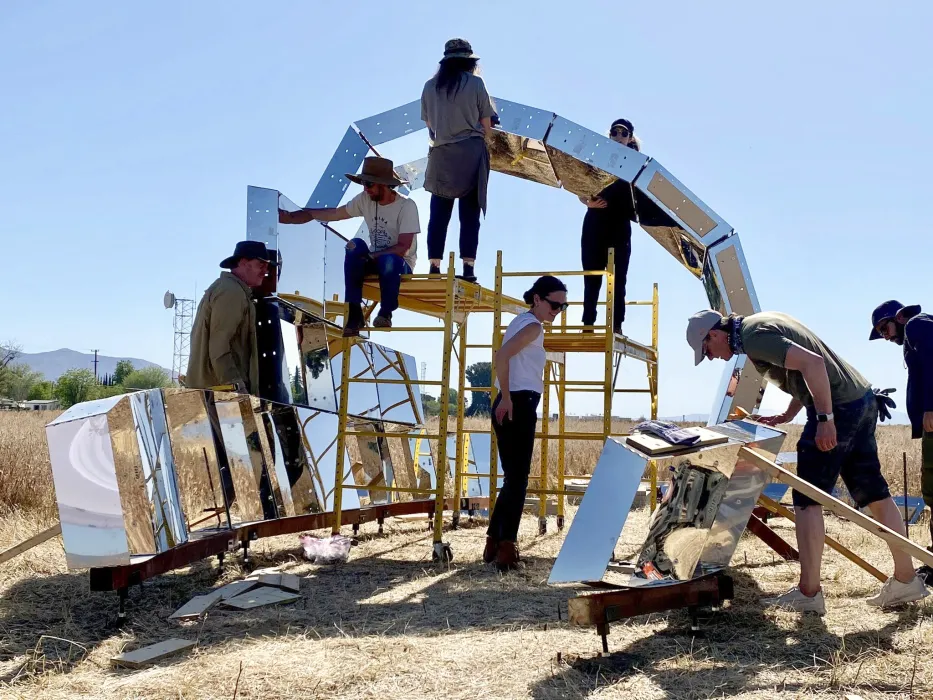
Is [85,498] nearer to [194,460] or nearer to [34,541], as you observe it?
[34,541]

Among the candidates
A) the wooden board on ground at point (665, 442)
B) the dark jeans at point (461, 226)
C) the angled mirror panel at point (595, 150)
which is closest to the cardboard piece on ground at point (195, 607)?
the wooden board on ground at point (665, 442)

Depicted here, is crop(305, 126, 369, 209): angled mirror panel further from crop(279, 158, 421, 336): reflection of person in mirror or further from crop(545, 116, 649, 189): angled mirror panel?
crop(545, 116, 649, 189): angled mirror panel

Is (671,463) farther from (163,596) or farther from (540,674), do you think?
(163,596)

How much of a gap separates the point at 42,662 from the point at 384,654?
5.37 ft

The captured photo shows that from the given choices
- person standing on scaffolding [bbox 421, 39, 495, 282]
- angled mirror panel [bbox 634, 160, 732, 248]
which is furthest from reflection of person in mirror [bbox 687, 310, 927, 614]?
angled mirror panel [bbox 634, 160, 732, 248]

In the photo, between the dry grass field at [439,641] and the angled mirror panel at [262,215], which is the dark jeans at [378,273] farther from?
the dry grass field at [439,641]

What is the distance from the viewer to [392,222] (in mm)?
7484

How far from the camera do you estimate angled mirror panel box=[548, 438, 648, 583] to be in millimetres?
4230

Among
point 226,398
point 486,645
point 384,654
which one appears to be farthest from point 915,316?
point 226,398

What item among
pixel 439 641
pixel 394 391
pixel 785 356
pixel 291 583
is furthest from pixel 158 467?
pixel 394 391

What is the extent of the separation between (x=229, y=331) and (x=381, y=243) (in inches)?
58.7

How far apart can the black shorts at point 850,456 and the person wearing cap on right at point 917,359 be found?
2.78 feet

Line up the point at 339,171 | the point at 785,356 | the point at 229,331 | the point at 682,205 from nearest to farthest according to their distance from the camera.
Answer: the point at 785,356
the point at 229,331
the point at 682,205
the point at 339,171

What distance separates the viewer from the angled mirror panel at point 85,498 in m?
4.86
